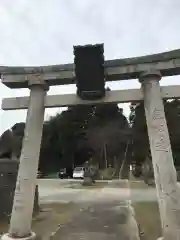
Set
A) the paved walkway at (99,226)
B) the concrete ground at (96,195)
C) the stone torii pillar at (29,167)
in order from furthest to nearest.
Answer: the concrete ground at (96,195) → the paved walkway at (99,226) → the stone torii pillar at (29,167)

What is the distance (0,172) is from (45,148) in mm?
23251

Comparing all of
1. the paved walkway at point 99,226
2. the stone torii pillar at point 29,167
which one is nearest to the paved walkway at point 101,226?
the paved walkway at point 99,226

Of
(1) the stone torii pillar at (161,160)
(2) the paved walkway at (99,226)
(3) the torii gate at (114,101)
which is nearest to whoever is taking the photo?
(1) the stone torii pillar at (161,160)

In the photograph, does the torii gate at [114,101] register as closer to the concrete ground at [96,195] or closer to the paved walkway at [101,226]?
the paved walkway at [101,226]

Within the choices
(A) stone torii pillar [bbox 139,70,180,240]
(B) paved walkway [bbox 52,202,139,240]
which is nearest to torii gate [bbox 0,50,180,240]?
(A) stone torii pillar [bbox 139,70,180,240]

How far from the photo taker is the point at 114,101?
5.29 meters

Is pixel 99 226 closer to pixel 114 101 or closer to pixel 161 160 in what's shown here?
pixel 161 160

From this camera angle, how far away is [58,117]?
2975 cm

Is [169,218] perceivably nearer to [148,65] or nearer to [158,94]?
[158,94]

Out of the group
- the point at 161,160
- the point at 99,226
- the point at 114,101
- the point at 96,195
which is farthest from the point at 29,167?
the point at 96,195

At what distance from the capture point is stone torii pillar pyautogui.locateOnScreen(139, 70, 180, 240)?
4359 millimetres

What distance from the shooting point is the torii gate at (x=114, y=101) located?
4.52 meters

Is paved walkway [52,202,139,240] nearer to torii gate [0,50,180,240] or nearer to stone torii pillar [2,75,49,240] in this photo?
stone torii pillar [2,75,49,240]

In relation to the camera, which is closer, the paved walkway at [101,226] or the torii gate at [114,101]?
the torii gate at [114,101]
